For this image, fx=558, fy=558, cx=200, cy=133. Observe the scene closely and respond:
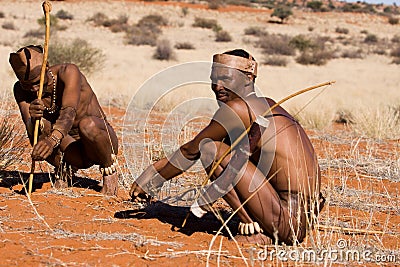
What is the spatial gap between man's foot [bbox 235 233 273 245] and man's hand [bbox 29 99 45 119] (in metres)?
1.59

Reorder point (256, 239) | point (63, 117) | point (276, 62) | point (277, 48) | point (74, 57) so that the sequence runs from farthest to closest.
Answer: point (277, 48) → point (276, 62) → point (74, 57) → point (63, 117) → point (256, 239)

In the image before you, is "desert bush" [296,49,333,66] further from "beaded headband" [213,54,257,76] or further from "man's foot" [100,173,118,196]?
"beaded headband" [213,54,257,76]

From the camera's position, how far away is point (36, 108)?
12.3 feet

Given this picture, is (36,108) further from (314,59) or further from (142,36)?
(142,36)

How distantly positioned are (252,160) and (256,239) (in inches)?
18.1

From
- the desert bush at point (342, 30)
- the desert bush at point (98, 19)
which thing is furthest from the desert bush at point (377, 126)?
the desert bush at point (342, 30)

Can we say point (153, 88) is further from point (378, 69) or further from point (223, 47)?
point (223, 47)

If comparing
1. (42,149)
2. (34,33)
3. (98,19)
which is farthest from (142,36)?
(42,149)

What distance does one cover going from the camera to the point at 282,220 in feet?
10.5

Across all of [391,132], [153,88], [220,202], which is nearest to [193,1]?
[153,88]

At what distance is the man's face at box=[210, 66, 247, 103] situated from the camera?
3.15 meters

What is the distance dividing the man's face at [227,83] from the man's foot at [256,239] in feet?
2.64

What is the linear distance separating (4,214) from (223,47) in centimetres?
2445

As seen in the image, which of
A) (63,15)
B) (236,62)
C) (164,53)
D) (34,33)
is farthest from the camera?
(63,15)
